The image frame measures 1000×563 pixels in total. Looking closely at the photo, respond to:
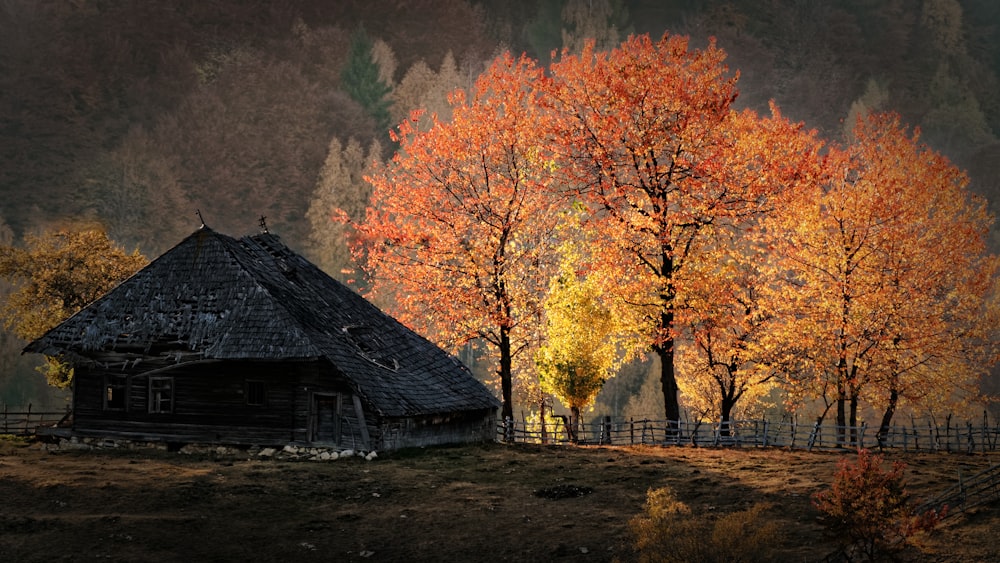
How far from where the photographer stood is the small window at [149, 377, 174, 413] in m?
31.5

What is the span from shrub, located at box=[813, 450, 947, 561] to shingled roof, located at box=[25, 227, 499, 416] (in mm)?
15377

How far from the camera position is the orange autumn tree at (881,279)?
34.6 m

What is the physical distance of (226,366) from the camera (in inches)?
1214

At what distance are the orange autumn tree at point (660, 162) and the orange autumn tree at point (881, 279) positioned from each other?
288cm

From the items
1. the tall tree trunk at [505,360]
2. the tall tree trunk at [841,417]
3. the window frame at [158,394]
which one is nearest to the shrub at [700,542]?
the tall tree trunk at [841,417]

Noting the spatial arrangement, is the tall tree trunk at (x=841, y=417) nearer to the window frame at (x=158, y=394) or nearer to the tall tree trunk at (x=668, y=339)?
the tall tree trunk at (x=668, y=339)

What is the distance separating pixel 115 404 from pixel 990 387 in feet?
221

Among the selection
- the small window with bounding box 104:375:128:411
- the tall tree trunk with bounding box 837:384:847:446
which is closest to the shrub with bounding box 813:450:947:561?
the tall tree trunk with bounding box 837:384:847:446

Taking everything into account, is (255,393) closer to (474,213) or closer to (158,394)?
(158,394)

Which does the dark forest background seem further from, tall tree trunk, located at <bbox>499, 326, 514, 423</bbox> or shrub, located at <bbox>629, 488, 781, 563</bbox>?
shrub, located at <bbox>629, 488, 781, 563</bbox>

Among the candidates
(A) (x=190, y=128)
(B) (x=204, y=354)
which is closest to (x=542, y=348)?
(B) (x=204, y=354)

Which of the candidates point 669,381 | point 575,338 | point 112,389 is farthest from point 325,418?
point 575,338

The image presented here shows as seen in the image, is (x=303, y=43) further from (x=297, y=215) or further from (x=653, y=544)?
(x=653, y=544)

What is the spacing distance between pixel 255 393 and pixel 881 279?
2223cm
